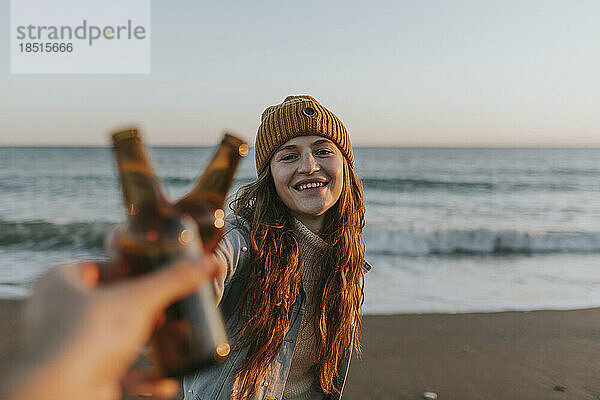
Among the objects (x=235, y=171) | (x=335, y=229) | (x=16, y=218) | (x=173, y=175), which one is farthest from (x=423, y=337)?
(x=173, y=175)

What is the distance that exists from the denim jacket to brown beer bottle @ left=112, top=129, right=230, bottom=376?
4.77 feet

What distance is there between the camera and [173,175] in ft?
84.3

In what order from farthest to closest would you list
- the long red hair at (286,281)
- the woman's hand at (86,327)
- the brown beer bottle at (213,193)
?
the long red hair at (286,281)
the brown beer bottle at (213,193)
the woman's hand at (86,327)

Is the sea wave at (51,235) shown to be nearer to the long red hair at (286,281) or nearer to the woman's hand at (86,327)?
the long red hair at (286,281)

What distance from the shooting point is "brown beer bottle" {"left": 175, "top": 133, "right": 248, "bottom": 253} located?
2.99 feet

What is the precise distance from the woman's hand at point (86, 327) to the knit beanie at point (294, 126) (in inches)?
84.7

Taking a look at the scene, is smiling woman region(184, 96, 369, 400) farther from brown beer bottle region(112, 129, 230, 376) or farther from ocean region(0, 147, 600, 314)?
brown beer bottle region(112, 129, 230, 376)

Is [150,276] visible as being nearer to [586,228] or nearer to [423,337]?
[423,337]

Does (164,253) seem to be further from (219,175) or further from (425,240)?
(425,240)

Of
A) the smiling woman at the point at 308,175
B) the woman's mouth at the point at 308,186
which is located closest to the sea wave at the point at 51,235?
the smiling woman at the point at 308,175

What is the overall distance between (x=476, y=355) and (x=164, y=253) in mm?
5787

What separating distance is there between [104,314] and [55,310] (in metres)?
0.05

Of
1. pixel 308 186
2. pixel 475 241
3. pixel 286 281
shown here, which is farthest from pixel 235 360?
pixel 475 241

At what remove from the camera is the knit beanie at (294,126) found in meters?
2.86
